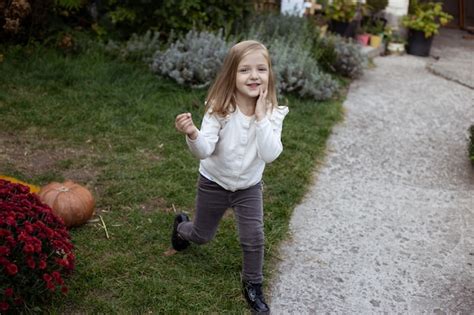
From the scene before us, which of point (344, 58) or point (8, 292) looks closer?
point (8, 292)

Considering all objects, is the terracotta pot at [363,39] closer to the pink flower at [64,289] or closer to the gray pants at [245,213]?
the gray pants at [245,213]

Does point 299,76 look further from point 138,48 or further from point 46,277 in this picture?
point 46,277

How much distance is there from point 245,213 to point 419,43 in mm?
8763

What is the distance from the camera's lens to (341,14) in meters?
9.70

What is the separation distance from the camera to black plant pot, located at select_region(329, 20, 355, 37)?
9.82m

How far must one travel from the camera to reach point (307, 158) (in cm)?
518

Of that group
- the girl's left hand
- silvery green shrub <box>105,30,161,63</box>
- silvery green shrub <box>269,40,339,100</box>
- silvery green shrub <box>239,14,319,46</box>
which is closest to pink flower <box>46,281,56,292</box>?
the girl's left hand

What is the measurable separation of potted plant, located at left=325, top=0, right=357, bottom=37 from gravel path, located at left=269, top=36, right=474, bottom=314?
302 centimetres

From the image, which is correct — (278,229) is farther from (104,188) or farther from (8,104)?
(8,104)

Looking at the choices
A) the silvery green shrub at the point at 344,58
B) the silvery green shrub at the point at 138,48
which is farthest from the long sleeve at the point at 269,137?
the silvery green shrub at the point at 344,58

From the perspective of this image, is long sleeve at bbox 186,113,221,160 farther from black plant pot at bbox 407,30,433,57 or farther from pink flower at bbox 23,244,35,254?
black plant pot at bbox 407,30,433,57

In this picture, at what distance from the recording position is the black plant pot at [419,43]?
10719 millimetres

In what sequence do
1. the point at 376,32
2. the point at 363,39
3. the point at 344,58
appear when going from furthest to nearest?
1. the point at 376,32
2. the point at 363,39
3. the point at 344,58

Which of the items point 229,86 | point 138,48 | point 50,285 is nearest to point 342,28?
point 138,48
